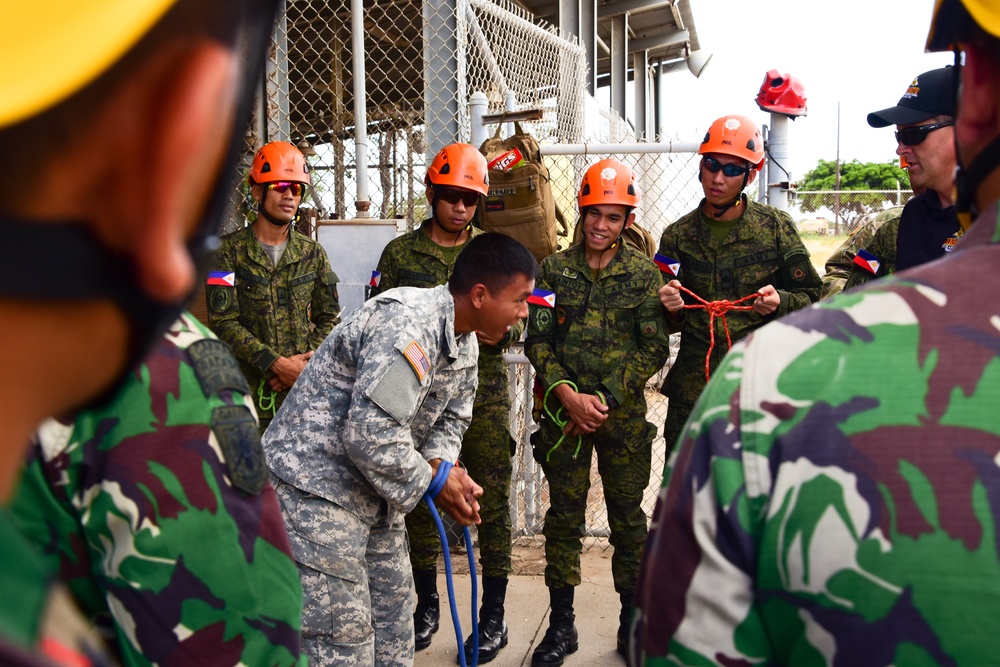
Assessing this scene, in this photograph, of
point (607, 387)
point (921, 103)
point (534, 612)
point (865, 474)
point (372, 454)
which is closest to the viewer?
point (865, 474)

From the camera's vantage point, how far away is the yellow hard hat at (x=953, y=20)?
35.3 inches

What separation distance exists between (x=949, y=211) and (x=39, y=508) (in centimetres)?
394

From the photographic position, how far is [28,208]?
0.49 metres

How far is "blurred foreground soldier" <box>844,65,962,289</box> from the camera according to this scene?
393 centimetres

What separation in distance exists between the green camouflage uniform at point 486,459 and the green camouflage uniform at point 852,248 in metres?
1.72

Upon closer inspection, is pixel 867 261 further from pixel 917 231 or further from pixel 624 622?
pixel 624 622

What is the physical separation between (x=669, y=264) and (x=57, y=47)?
169 inches

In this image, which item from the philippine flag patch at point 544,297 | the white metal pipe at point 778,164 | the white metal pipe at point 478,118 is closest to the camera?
the philippine flag patch at point 544,297

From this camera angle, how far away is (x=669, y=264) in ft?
15.1

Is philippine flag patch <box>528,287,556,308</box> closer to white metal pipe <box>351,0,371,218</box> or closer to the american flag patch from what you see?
white metal pipe <box>351,0,371,218</box>

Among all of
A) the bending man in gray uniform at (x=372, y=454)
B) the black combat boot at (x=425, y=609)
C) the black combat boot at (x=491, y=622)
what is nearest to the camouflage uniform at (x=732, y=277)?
the black combat boot at (x=491, y=622)

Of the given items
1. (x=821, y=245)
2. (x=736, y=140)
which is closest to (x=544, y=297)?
(x=736, y=140)

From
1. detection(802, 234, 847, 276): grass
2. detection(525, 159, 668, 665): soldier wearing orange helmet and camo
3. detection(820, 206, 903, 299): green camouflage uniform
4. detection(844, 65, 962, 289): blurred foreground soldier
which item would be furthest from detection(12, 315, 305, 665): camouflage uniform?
detection(802, 234, 847, 276): grass

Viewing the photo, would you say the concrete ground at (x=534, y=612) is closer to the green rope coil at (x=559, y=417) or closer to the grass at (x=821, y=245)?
the green rope coil at (x=559, y=417)
